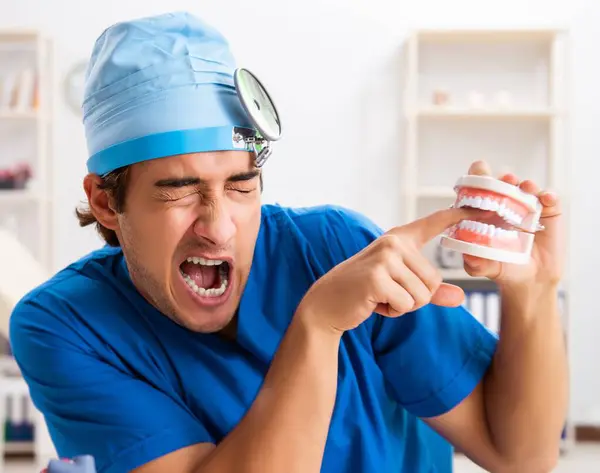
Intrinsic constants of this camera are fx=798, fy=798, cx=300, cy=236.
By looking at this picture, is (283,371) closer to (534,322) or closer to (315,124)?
(534,322)

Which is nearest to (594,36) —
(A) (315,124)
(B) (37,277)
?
(A) (315,124)

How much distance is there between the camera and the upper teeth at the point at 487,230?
37.0 inches

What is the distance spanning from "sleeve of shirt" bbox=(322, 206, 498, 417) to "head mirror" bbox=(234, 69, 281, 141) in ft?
0.67

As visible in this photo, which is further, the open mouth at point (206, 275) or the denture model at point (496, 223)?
the open mouth at point (206, 275)

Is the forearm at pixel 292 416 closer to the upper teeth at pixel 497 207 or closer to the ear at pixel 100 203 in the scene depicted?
the upper teeth at pixel 497 207

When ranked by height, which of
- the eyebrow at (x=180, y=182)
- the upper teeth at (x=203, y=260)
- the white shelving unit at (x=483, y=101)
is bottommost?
the upper teeth at (x=203, y=260)

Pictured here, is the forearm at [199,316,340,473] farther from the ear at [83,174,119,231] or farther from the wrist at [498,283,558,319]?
the ear at [83,174,119,231]

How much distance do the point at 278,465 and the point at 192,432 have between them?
5.9 inches

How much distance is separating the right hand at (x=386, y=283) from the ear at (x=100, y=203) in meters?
0.35

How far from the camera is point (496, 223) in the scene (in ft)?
3.19

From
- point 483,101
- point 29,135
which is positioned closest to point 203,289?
point 483,101

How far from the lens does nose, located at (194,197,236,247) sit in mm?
1021

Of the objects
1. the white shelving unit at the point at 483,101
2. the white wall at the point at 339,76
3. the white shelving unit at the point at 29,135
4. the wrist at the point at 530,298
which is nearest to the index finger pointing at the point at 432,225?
the wrist at the point at 530,298

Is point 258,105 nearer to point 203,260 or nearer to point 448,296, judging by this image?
point 203,260
